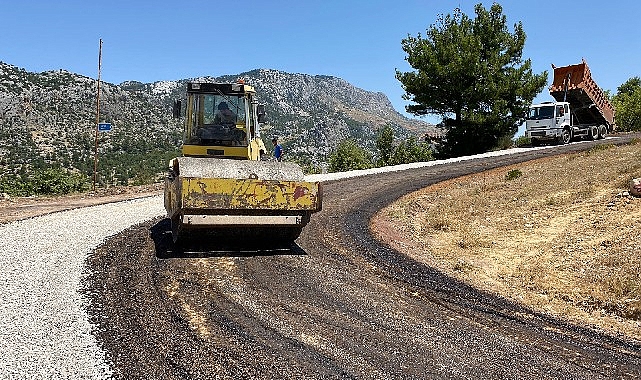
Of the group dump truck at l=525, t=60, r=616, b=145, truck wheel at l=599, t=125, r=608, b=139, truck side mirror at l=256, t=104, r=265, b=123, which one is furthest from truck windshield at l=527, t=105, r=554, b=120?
truck side mirror at l=256, t=104, r=265, b=123

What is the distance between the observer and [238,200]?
7.75 meters

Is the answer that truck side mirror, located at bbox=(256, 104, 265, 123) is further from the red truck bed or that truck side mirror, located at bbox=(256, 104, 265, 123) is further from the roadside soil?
the red truck bed

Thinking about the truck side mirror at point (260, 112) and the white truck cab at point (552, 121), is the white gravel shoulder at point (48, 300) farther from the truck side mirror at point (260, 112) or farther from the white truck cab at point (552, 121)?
the white truck cab at point (552, 121)

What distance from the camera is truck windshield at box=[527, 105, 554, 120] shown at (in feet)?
91.9

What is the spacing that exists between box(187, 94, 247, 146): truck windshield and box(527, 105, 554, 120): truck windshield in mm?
23014

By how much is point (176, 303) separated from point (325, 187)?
11987mm

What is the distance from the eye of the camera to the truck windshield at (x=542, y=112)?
2800cm

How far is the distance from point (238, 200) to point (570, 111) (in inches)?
1053

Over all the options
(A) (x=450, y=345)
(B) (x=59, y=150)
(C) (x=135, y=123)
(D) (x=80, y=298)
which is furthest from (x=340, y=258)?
(C) (x=135, y=123)

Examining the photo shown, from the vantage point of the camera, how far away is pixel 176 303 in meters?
5.98

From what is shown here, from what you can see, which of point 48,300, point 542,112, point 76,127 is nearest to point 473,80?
point 542,112

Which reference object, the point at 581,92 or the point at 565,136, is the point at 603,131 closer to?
the point at 565,136

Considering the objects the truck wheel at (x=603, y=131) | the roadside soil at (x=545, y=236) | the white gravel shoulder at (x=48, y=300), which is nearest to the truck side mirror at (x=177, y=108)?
the white gravel shoulder at (x=48, y=300)

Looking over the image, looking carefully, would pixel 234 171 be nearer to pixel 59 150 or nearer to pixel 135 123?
pixel 59 150
